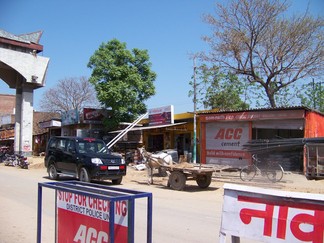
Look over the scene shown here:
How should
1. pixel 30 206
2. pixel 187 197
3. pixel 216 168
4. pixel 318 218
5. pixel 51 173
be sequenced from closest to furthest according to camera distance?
pixel 318 218 < pixel 30 206 < pixel 187 197 < pixel 216 168 < pixel 51 173

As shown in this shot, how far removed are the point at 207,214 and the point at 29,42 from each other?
2930 cm

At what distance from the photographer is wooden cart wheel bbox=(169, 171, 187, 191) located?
13.3 metres

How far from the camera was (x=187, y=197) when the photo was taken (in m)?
11.7

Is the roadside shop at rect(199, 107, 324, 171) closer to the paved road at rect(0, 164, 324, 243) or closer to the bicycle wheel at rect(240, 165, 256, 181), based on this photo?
the bicycle wheel at rect(240, 165, 256, 181)

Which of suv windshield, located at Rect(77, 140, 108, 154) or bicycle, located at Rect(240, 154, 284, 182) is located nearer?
suv windshield, located at Rect(77, 140, 108, 154)

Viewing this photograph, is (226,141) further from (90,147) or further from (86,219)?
(86,219)

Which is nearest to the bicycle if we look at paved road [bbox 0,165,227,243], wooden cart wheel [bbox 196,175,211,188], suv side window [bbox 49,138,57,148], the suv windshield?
wooden cart wheel [bbox 196,175,211,188]

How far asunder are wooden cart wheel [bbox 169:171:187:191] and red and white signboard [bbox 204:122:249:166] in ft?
27.2

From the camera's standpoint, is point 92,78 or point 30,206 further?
point 92,78

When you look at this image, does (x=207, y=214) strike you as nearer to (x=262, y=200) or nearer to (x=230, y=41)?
(x=262, y=200)

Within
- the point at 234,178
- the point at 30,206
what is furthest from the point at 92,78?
the point at 30,206

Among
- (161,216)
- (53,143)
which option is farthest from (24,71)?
(161,216)

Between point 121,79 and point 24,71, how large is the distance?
32.2 feet

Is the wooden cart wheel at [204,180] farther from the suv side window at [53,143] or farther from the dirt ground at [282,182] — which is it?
the suv side window at [53,143]
